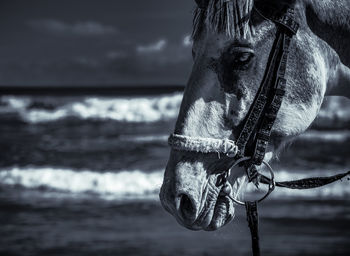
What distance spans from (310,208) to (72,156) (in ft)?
26.0

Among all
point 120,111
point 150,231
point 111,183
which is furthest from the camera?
point 120,111

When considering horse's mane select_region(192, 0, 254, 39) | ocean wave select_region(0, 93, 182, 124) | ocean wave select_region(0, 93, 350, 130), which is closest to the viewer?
horse's mane select_region(192, 0, 254, 39)

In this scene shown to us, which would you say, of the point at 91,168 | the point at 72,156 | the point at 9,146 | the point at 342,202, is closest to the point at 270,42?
the point at 342,202

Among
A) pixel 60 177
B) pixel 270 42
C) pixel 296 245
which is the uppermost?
pixel 270 42

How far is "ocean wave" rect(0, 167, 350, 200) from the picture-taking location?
8906 millimetres

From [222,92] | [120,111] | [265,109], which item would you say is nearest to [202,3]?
[222,92]

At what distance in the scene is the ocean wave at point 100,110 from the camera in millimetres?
22922

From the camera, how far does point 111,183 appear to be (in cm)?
1031

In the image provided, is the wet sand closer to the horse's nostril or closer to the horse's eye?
the horse's nostril

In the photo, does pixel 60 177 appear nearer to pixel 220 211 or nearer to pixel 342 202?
pixel 342 202

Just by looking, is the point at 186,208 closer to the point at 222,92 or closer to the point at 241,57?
the point at 222,92

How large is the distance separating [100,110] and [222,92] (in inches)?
908

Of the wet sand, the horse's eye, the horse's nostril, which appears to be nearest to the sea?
the wet sand

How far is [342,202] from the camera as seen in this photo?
8211 millimetres
